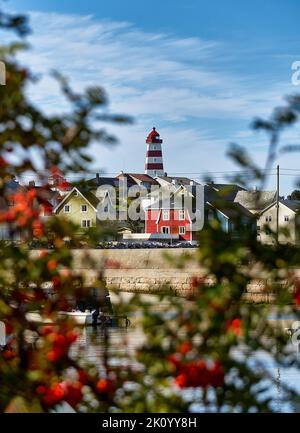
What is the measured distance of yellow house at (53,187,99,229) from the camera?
2593 mm

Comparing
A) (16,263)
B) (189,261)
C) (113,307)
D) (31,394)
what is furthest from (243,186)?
(31,394)

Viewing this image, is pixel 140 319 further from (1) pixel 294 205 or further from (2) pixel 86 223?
(1) pixel 294 205

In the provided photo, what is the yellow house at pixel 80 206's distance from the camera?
2.59 m

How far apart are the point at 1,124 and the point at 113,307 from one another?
0.65 meters

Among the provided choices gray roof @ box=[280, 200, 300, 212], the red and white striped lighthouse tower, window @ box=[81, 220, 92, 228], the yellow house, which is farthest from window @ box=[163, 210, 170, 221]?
window @ box=[81, 220, 92, 228]

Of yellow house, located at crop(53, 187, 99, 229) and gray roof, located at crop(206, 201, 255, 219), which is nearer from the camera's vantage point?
gray roof, located at crop(206, 201, 255, 219)

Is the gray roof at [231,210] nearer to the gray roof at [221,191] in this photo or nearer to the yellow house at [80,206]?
the gray roof at [221,191]

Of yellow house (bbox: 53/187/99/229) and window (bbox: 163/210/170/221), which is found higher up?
window (bbox: 163/210/170/221)

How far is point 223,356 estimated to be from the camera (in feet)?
6.80

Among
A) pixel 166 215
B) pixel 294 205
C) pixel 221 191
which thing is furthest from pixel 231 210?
pixel 166 215

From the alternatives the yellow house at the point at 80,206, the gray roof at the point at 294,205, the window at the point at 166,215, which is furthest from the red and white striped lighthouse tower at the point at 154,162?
the yellow house at the point at 80,206

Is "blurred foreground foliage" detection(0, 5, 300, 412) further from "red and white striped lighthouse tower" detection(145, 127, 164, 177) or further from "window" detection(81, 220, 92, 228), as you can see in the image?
"red and white striped lighthouse tower" detection(145, 127, 164, 177)
